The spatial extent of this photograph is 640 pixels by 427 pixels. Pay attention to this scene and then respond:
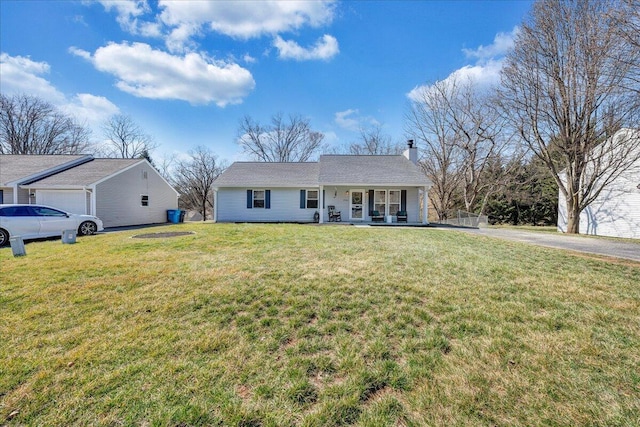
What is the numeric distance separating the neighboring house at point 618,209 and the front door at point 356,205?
14044 millimetres

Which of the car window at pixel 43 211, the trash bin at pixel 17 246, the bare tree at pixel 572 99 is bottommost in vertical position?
the trash bin at pixel 17 246

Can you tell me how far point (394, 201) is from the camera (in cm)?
1697

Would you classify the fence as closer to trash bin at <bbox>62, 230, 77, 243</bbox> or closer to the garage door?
trash bin at <bbox>62, 230, 77, 243</bbox>

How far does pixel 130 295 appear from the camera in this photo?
13.5 feet

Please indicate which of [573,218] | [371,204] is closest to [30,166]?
[371,204]

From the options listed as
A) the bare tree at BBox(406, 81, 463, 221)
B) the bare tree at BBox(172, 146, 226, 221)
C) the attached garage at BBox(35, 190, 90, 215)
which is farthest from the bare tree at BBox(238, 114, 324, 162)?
the attached garage at BBox(35, 190, 90, 215)

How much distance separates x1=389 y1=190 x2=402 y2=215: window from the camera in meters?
16.9

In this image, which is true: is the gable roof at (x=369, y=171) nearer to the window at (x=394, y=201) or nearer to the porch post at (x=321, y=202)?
the porch post at (x=321, y=202)

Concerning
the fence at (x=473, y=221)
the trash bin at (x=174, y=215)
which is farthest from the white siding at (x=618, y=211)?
the trash bin at (x=174, y=215)

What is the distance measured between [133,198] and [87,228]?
6.56 m

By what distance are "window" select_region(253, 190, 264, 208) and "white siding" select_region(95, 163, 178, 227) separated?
7.74 metres

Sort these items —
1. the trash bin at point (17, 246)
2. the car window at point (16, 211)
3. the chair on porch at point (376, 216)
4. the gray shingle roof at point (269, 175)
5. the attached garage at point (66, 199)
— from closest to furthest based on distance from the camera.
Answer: the trash bin at point (17, 246) < the car window at point (16, 211) < the attached garage at point (66, 199) < the chair on porch at point (376, 216) < the gray shingle roof at point (269, 175)

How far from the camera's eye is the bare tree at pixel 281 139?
3556 cm

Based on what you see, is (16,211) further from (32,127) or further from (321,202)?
(32,127)
